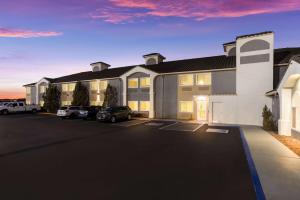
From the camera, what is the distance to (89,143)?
12195 mm

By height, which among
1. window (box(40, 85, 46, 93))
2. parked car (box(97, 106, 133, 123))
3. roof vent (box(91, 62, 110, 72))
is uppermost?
roof vent (box(91, 62, 110, 72))

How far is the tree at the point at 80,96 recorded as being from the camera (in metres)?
34.2

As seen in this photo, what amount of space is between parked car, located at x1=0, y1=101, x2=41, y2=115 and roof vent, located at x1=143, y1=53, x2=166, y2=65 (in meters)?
23.2

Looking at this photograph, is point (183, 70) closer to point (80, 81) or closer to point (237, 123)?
point (237, 123)

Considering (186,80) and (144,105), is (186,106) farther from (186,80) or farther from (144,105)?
(144,105)

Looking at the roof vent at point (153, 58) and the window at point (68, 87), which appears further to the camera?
the window at point (68, 87)

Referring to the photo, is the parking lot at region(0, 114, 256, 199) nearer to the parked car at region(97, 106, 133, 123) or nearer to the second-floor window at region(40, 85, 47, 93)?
the parked car at region(97, 106, 133, 123)

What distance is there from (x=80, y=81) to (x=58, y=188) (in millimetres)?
32164

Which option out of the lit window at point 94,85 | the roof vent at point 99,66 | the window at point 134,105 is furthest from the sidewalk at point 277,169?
the roof vent at point 99,66

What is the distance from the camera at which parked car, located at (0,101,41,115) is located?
34.0 m

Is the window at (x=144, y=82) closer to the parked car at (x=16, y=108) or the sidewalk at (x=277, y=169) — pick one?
the sidewalk at (x=277, y=169)

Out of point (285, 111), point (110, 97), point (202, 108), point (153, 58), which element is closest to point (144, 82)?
point (110, 97)

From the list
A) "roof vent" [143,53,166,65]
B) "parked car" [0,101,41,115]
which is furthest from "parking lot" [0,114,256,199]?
"parked car" [0,101,41,115]

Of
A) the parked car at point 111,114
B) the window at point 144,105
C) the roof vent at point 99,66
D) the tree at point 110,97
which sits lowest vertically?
the parked car at point 111,114
